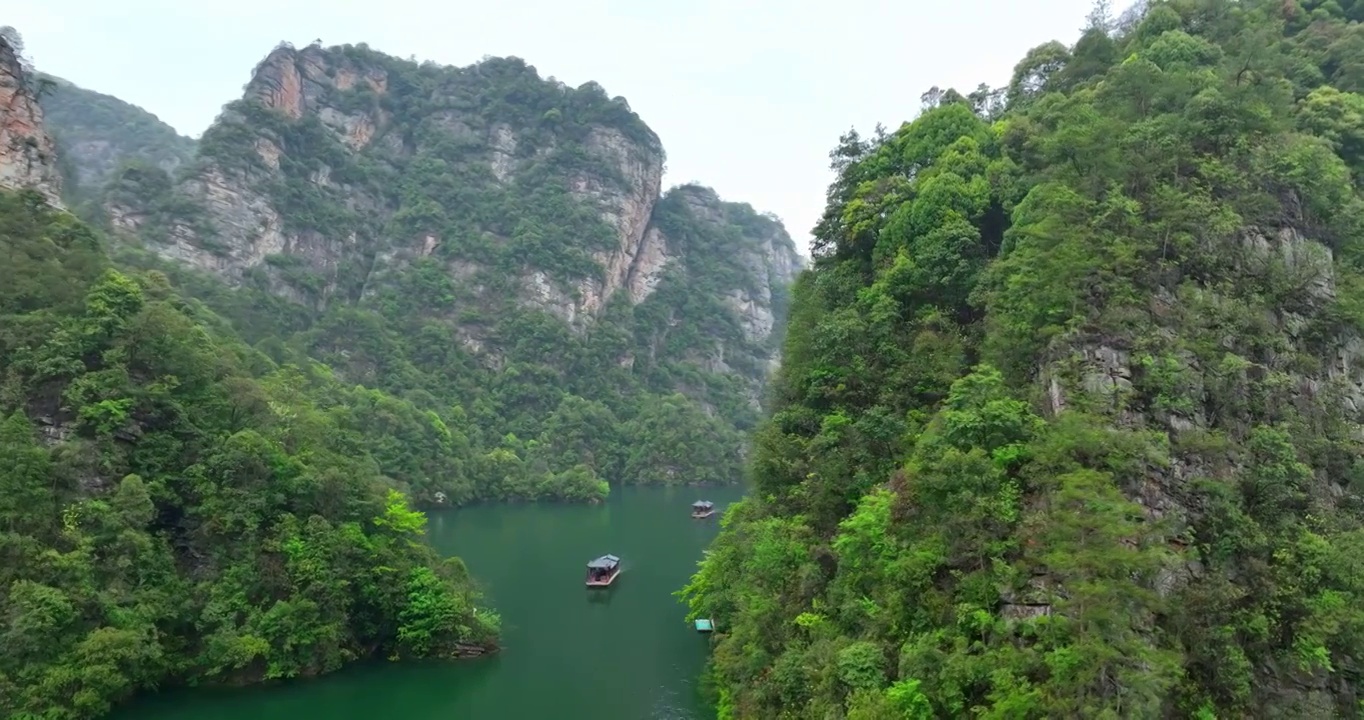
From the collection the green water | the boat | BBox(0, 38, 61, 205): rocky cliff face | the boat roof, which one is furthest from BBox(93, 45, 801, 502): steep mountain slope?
the boat

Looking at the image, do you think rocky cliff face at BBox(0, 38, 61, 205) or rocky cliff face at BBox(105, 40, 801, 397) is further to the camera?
rocky cliff face at BBox(105, 40, 801, 397)

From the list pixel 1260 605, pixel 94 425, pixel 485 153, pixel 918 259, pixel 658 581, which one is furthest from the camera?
pixel 485 153

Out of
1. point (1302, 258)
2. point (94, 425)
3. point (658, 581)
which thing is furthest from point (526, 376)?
point (1302, 258)

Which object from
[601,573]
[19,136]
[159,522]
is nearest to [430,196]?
[19,136]

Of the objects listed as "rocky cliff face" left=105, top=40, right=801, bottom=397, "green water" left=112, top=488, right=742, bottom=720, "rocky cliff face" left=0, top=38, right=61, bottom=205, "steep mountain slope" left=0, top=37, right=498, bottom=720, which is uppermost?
"rocky cliff face" left=105, top=40, right=801, bottom=397

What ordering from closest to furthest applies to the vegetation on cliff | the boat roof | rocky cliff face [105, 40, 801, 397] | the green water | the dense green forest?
the dense green forest, the vegetation on cliff, the green water, the boat roof, rocky cliff face [105, 40, 801, 397]

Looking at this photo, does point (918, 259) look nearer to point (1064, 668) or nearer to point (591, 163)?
point (1064, 668)

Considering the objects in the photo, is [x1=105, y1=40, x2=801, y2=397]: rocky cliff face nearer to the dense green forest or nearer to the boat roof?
the boat roof
